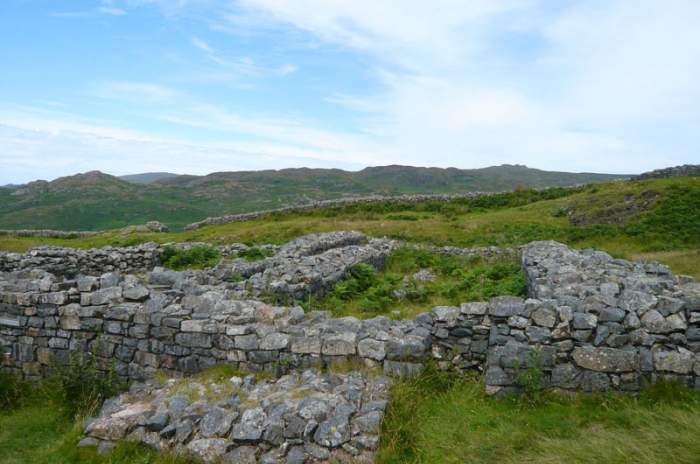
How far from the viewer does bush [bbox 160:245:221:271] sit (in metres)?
20.7

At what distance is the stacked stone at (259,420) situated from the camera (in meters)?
5.88

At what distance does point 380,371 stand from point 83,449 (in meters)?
4.50

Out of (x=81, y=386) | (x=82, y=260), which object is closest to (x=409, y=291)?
(x=81, y=386)

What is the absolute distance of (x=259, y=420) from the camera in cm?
620

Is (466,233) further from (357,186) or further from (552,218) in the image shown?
(357,186)

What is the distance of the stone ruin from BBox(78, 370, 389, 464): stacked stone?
0.06 feet

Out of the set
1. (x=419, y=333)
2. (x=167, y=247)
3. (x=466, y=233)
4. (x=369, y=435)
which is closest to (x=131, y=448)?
(x=369, y=435)

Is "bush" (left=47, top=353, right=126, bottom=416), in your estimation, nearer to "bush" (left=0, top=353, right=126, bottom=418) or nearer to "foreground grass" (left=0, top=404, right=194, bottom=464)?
"bush" (left=0, top=353, right=126, bottom=418)

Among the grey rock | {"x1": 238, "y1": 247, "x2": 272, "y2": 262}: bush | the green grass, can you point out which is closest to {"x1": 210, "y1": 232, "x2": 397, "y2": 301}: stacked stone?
the green grass

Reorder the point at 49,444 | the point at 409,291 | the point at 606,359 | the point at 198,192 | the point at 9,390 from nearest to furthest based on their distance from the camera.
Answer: the point at 606,359, the point at 49,444, the point at 9,390, the point at 409,291, the point at 198,192

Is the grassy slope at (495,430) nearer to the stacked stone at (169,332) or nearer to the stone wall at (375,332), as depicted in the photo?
the stone wall at (375,332)

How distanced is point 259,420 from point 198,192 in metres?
105

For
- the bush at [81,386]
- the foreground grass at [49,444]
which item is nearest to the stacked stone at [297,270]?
the bush at [81,386]

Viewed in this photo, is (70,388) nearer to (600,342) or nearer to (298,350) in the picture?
(298,350)
